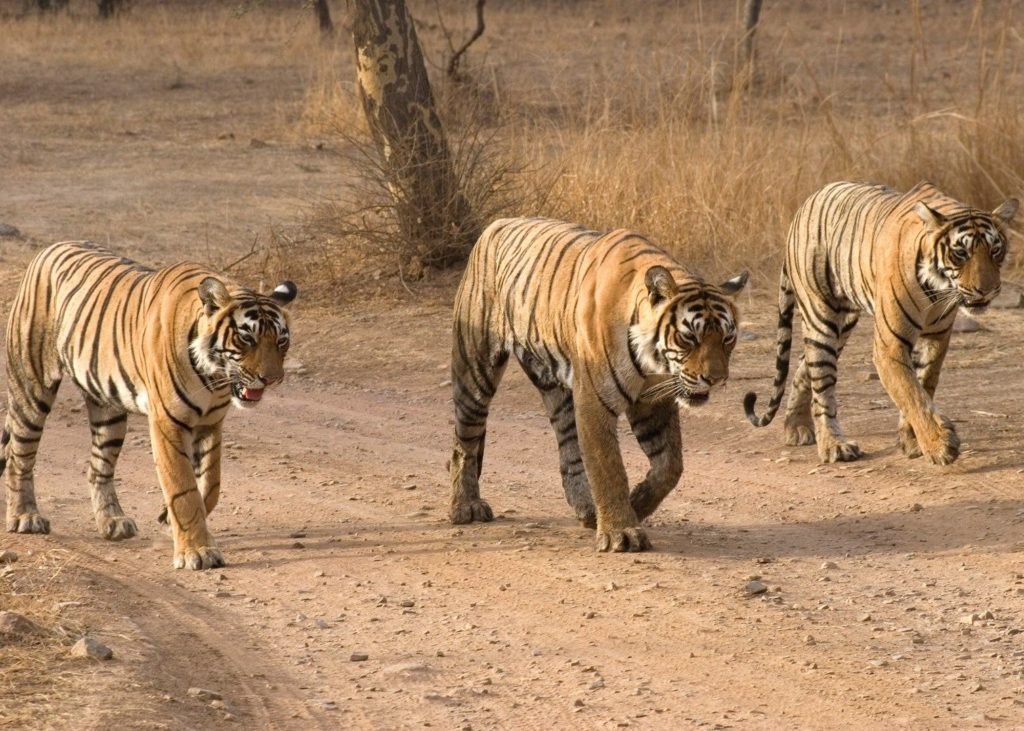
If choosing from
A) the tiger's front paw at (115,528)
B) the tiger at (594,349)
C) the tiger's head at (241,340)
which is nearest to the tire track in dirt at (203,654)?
the tiger's front paw at (115,528)

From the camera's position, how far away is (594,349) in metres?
5.89

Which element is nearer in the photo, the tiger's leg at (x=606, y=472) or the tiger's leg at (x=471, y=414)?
the tiger's leg at (x=606, y=472)

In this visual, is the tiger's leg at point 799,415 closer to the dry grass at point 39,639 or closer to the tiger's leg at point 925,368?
the tiger's leg at point 925,368

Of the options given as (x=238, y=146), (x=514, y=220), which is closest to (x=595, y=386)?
(x=514, y=220)

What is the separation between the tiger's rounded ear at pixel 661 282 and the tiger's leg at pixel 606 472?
475mm

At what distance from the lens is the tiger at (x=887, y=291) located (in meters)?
6.85

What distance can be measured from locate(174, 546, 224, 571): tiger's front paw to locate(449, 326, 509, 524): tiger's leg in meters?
1.02

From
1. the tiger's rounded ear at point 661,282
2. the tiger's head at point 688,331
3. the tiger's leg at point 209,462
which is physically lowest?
the tiger's leg at point 209,462

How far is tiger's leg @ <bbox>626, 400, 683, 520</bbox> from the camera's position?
6.08 meters

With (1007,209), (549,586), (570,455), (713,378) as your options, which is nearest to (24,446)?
(570,455)

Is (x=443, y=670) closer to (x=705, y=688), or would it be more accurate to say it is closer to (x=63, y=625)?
(x=705, y=688)

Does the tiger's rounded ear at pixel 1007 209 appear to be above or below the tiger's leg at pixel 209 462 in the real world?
above

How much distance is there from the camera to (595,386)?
590 centimetres

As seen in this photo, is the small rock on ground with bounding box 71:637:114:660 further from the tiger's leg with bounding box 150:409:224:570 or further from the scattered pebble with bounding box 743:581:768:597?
the scattered pebble with bounding box 743:581:768:597
